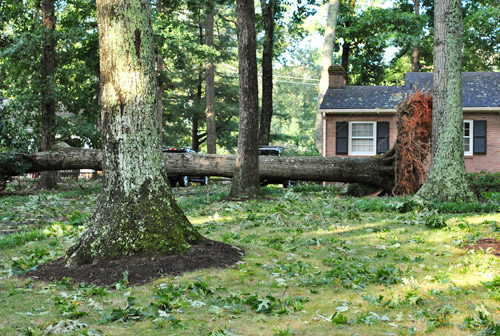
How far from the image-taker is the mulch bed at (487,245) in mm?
7064

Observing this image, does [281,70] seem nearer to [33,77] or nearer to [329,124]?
[329,124]

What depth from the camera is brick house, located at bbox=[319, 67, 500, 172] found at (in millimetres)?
24969

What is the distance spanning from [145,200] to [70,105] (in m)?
18.5

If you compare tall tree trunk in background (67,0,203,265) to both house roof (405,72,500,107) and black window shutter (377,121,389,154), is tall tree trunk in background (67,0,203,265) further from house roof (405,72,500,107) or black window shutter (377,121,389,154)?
black window shutter (377,121,389,154)

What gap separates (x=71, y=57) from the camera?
77.9 ft

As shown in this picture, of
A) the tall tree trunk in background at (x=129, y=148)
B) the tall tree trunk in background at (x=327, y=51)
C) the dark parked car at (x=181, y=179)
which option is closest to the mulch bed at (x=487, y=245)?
the tall tree trunk in background at (x=129, y=148)

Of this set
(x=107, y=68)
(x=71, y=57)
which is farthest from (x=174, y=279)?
(x=71, y=57)

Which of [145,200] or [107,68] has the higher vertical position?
[107,68]

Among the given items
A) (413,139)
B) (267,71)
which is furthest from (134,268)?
(267,71)

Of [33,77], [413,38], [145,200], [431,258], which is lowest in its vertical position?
[431,258]

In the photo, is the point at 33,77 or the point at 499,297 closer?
the point at 499,297

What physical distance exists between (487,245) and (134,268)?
4877mm

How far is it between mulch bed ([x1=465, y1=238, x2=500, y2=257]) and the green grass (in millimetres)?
172

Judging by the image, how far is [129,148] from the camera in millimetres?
6484
